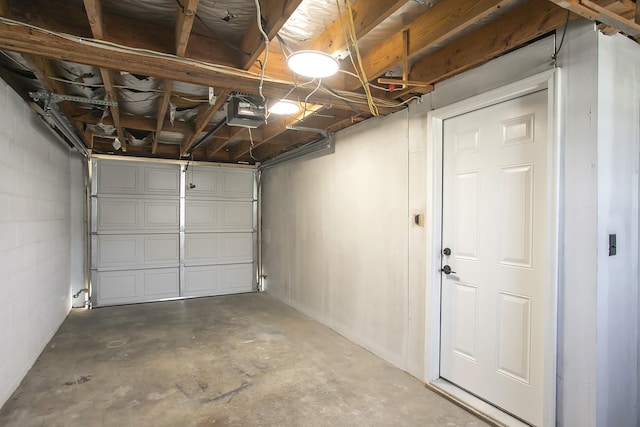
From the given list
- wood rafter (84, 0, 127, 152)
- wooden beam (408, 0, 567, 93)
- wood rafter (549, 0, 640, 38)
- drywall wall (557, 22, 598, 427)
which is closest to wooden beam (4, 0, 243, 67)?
wood rafter (84, 0, 127, 152)

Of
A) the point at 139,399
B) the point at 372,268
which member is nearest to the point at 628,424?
the point at 372,268

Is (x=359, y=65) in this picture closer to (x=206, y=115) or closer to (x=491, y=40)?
(x=491, y=40)

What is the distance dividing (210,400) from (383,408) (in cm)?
122

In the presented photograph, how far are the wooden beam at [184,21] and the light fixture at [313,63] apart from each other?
0.51 meters

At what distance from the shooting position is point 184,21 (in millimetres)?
1749

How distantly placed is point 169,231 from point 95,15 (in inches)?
174

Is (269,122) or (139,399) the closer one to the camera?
(139,399)

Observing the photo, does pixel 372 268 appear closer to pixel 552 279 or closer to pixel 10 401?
pixel 552 279

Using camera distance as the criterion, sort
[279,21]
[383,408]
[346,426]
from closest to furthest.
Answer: [279,21] → [346,426] → [383,408]

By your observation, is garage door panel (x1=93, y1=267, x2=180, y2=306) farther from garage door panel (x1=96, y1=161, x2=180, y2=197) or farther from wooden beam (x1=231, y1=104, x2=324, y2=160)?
wooden beam (x1=231, y1=104, x2=324, y2=160)

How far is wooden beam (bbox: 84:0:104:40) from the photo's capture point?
1.59m

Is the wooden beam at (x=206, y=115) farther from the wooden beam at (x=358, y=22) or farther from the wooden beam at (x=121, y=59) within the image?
the wooden beam at (x=358, y=22)

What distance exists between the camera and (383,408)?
7.95 feet

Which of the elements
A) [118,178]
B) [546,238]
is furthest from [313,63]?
[118,178]
